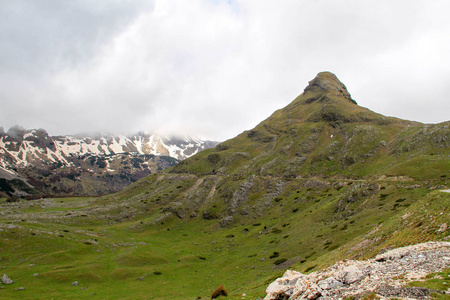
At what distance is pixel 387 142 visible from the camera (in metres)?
114

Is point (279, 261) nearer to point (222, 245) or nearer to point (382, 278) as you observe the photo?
point (222, 245)

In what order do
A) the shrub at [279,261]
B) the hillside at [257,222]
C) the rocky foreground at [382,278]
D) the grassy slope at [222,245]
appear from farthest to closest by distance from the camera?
the shrub at [279,261] < the hillside at [257,222] < the grassy slope at [222,245] < the rocky foreground at [382,278]

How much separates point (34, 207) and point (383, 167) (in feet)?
615

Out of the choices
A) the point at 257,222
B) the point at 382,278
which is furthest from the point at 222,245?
the point at 382,278

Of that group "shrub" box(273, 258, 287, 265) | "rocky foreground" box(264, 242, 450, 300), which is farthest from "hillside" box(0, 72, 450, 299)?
"rocky foreground" box(264, 242, 450, 300)

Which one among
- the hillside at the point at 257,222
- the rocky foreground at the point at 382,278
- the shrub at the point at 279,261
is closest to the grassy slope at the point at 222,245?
the hillside at the point at 257,222

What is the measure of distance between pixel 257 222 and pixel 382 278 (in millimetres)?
80542

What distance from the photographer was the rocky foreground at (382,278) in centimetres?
1562

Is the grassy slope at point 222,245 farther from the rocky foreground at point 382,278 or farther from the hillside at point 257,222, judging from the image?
the rocky foreground at point 382,278

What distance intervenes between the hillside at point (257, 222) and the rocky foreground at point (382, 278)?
500 cm

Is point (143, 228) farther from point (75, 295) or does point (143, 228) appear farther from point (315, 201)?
point (315, 201)

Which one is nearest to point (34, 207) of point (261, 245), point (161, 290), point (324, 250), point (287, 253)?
point (161, 290)

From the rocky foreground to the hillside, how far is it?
5004 mm

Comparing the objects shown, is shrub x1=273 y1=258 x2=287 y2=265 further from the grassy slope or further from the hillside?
the grassy slope
